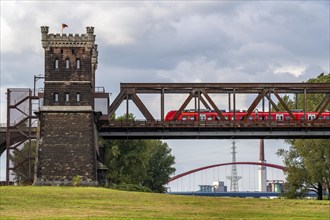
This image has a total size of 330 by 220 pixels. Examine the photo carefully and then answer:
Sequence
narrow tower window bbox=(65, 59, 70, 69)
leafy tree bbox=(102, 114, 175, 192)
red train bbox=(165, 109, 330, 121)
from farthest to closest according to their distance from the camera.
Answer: leafy tree bbox=(102, 114, 175, 192) → red train bbox=(165, 109, 330, 121) → narrow tower window bbox=(65, 59, 70, 69)

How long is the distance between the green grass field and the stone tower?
739 inches

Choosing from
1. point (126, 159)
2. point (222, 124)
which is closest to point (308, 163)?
point (222, 124)

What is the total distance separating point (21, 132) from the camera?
10112cm

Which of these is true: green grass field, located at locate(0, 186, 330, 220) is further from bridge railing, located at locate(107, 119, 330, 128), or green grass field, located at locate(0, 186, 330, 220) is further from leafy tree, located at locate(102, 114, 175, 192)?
leafy tree, located at locate(102, 114, 175, 192)

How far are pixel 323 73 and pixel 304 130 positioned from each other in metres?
27.2

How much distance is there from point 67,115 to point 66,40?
904cm

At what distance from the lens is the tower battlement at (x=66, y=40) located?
8944 centimetres

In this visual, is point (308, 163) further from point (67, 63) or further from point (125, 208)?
point (125, 208)

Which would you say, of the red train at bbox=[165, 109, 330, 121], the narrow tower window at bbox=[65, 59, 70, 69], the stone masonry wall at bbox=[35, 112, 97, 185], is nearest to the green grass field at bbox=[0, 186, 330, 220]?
the stone masonry wall at bbox=[35, 112, 97, 185]

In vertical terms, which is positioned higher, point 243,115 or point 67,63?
point 67,63

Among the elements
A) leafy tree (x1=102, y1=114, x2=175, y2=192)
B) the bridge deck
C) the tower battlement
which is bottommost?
leafy tree (x1=102, y1=114, x2=175, y2=192)

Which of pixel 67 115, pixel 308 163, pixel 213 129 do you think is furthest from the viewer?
pixel 308 163

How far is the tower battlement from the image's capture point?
89.4 metres

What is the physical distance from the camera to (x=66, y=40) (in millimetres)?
89750
